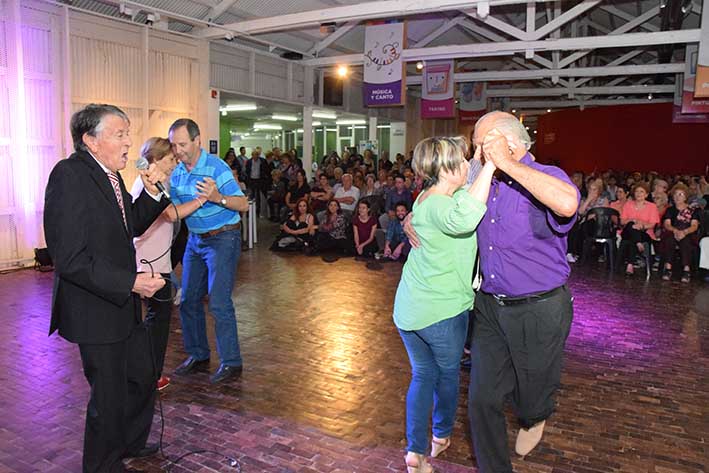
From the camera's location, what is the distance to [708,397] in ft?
12.9

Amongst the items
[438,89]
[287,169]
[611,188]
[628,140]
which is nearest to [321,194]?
[287,169]

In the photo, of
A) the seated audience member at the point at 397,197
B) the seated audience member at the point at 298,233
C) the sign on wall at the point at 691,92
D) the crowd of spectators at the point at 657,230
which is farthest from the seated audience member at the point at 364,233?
the sign on wall at the point at 691,92

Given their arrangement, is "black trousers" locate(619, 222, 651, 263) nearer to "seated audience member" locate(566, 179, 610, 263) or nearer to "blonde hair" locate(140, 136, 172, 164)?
"seated audience member" locate(566, 179, 610, 263)

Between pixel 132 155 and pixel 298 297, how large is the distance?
4.77 meters

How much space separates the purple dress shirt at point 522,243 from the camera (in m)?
2.37

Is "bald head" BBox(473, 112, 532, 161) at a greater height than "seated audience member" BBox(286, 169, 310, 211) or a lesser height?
greater

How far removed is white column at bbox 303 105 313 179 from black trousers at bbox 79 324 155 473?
12.7m

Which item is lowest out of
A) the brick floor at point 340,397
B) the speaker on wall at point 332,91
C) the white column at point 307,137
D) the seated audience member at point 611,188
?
the brick floor at point 340,397

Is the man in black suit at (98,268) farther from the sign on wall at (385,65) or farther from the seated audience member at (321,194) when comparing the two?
the sign on wall at (385,65)

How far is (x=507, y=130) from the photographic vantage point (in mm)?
2281

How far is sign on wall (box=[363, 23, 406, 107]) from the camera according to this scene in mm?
11242

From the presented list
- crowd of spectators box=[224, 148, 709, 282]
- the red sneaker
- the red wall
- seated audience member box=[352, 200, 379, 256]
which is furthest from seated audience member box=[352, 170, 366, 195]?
the red wall

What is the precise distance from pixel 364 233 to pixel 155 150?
6220 mm

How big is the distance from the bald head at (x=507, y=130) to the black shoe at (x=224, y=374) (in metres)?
2.60
